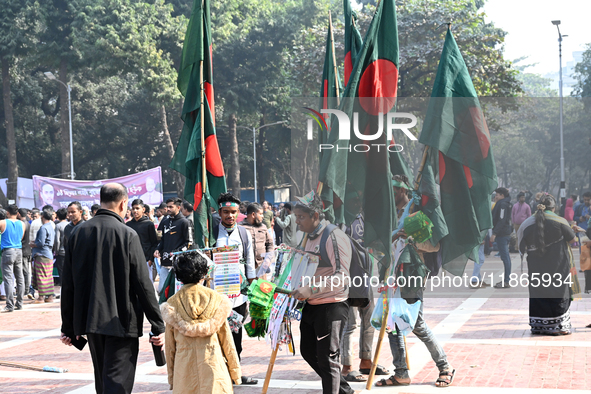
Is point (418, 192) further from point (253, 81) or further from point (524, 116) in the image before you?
point (524, 116)

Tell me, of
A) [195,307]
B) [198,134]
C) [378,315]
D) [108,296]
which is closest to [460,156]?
[378,315]

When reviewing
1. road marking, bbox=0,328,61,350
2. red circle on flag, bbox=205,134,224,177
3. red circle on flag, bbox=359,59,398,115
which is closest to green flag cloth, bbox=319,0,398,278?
red circle on flag, bbox=359,59,398,115

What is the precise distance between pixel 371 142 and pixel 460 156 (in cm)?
94

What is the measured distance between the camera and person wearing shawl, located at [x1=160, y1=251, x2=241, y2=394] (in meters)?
4.47

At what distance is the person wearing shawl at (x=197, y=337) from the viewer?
447cm

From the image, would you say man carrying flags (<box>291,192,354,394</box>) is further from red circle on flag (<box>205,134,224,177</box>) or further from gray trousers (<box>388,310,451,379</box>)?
red circle on flag (<box>205,134,224,177</box>)

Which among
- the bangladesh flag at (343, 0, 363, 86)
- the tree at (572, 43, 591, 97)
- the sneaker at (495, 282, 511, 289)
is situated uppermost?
the tree at (572, 43, 591, 97)

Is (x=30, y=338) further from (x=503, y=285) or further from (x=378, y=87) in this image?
(x=503, y=285)

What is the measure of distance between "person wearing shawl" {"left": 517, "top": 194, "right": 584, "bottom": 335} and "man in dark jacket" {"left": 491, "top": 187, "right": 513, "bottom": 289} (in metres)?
4.40

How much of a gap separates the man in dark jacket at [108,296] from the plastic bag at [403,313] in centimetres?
228

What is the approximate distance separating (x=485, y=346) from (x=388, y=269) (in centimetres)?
231

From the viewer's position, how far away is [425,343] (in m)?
6.09

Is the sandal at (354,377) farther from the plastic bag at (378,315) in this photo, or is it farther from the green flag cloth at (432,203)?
the green flag cloth at (432,203)

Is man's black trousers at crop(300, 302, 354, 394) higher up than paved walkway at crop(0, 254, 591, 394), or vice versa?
man's black trousers at crop(300, 302, 354, 394)
